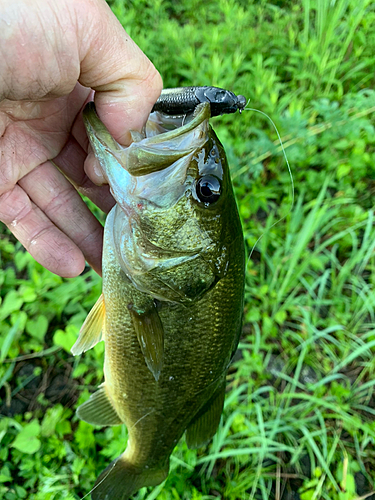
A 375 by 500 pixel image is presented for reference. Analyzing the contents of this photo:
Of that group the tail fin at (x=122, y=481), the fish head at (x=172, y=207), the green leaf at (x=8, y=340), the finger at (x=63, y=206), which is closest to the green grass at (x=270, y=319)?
the green leaf at (x=8, y=340)

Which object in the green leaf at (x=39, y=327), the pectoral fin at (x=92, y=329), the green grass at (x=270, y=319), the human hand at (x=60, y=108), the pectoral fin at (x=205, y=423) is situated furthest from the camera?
the green leaf at (x=39, y=327)

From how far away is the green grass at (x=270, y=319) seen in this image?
204cm

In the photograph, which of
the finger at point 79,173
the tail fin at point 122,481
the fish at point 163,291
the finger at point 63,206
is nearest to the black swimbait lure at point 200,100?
the fish at point 163,291

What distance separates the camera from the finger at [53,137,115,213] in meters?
1.80

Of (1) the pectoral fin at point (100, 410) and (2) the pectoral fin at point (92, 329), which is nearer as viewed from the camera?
(2) the pectoral fin at point (92, 329)

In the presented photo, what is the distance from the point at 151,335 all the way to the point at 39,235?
81cm

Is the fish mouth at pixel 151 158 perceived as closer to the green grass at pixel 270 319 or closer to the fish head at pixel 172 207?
the fish head at pixel 172 207

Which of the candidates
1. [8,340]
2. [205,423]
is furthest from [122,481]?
[8,340]

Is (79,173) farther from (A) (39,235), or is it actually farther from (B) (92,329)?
(B) (92,329)

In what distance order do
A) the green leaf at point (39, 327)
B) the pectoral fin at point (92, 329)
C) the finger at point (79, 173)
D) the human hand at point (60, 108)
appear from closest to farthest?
1. the human hand at point (60, 108)
2. the pectoral fin at point (92, 329)
3. the finger at point (79, 173)
4. the green leaf at point (39, 327)

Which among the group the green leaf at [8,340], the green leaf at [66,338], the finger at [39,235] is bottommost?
the green leaf at [66,338]

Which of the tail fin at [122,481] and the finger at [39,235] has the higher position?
the finger at [39,235]

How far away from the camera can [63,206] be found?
5.88 ft

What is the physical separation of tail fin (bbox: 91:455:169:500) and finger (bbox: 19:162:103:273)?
1099 millimetres
